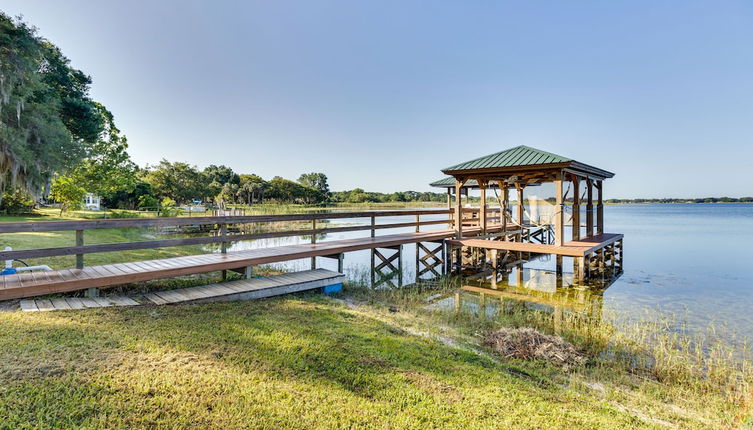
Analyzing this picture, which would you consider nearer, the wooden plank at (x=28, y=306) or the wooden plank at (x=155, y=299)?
the wooden plank at (x=28, y=306)

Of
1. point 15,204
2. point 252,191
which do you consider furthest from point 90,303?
point 252,191

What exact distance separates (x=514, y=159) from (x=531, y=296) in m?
4.34

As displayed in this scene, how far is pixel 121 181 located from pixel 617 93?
36.9 m

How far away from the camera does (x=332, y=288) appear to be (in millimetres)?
7059

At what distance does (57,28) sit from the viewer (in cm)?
1259

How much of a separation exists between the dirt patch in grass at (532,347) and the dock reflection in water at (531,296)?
4.43 feet

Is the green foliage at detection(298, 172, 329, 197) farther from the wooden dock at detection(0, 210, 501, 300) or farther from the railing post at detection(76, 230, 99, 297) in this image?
the railing post at detection(76, 230, 99, 297)

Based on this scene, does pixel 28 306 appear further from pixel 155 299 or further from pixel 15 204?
pixel 15 204

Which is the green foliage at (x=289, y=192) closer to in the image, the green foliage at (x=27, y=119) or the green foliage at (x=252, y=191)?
the green foliage at (x=252, y=191)

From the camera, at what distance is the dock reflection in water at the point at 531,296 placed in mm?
7152

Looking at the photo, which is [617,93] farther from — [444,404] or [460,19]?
[444,404]

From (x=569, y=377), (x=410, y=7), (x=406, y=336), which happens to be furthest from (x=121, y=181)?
(x=569, y=377)

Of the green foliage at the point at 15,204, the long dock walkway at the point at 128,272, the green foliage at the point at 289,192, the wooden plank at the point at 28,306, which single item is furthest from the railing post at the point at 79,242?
the green foliage at the point at 289,192

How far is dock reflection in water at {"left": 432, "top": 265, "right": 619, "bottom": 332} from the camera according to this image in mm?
7152
